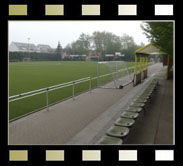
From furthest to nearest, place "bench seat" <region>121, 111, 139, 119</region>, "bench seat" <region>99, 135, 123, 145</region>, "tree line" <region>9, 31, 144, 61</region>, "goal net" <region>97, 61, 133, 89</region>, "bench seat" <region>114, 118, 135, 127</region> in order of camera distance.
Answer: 1. "tree line" <region>9, 31, 144, 61</region>
2. "goal net" <region>97, 61, 133, 89</region>
3. "bench seat" <region>121, 111, 139, 119</region>
4. "bench seat" <region>114, 118, 135, 127</region>
5. "bench seat" <region>99, 135, 123, 145</region>

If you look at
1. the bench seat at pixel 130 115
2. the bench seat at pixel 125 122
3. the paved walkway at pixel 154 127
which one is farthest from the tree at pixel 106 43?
the bench seat at pixel 125 122

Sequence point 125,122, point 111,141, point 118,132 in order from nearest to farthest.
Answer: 1. point 111,141
2. point 118,132
3. point 125,122

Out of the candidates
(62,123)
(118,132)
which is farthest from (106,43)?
(118,132)

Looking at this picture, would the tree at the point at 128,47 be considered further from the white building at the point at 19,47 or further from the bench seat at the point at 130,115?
the bench seat at the point at 130,115

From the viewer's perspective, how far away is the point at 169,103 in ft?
26.4

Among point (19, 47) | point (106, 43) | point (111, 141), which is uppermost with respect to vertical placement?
point (106, 43)

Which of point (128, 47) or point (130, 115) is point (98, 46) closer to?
point (128, 47)

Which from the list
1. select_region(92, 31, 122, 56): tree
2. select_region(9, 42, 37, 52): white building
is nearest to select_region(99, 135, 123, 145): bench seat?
select_region(9, 42, 37, 52): white building

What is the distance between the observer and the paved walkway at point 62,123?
15.1 feet

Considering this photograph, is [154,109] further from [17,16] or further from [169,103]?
[17,16]

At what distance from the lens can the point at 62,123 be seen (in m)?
5.61

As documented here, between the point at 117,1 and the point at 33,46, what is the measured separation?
59.0 meters

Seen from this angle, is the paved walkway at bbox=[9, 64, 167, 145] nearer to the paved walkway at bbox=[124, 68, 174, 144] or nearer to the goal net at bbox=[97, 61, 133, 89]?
the paved walkway at bbox=[124, 68, 174, 144]

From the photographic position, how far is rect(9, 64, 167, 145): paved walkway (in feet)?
15.1
